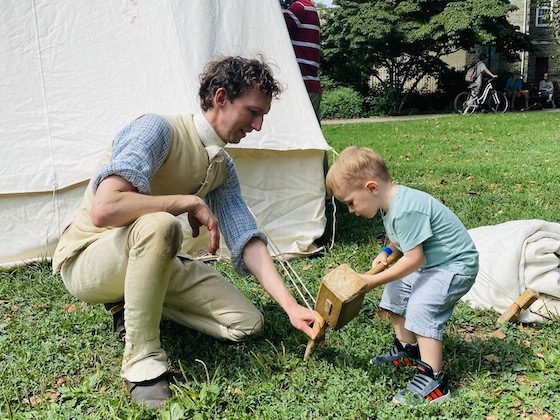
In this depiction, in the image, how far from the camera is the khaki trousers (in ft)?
7.03

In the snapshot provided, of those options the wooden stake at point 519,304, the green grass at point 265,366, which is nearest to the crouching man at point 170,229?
the green grass at point 265,366

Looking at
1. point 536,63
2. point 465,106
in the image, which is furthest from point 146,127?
point 536,63

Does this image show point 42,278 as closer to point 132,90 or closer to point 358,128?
point 132,90

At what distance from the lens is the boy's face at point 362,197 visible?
2254 millimetres

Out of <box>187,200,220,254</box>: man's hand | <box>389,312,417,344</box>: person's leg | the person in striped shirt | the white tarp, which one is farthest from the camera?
the person in striped shirt

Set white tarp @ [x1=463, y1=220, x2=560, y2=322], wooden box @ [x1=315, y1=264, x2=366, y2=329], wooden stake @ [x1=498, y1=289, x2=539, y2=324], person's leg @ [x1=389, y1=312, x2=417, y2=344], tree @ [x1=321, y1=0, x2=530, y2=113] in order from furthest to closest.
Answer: tree @ [x1=321, y1=0, x2=530, y2=113] < white tarp @ [x1=463, y1=220, x2=560, y2=322] < wooden stake @ [x1=498, y1=289, x2=539, y2=324] < person's leg @ [x1=389, y1=312, x2=417, y2=344] < wooden box @ [x1=315, y1=264, x2=366, y2=329]

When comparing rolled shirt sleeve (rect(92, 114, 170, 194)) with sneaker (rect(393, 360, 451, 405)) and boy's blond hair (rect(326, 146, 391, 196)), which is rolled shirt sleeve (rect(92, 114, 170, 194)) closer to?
boy's blond hair (rect(326, 146, 391, 196))

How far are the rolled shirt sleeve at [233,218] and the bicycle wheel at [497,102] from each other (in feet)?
53.4

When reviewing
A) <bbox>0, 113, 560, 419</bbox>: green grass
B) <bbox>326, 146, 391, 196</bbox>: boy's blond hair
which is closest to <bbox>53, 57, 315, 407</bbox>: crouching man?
<bbox>0, 113, 560, 419</bbox>: green grass

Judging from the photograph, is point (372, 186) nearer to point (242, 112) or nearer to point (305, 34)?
point (242, 112)

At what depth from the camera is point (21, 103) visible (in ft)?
12.5

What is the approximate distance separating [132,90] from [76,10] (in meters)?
0.62

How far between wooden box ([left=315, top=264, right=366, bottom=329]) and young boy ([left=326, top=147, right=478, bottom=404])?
58 millimetres

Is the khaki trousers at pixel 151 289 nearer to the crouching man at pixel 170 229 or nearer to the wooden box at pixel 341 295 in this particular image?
the crouching man at pixel 170 229
